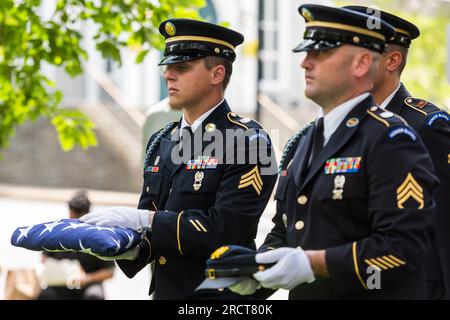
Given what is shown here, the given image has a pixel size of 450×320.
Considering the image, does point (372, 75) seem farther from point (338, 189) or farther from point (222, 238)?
point (222, 238)

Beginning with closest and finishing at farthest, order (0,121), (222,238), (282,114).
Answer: (222,238) → (0,121) → (282,114)

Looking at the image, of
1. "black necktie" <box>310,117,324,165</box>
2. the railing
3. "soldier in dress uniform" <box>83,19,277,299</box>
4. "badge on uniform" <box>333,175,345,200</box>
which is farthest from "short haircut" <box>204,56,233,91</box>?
the railing

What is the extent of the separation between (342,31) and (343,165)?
1.76 ft

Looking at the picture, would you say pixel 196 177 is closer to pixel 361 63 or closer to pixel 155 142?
pixel 155 142

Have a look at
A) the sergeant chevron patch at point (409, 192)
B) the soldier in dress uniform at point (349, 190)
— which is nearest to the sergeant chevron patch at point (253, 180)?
the soldier in dress uniform at point (349, 190)

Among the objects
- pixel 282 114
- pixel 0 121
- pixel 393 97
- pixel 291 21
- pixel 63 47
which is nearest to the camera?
pixel 393 97

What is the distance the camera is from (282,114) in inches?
890

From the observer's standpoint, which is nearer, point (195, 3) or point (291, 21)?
point (195, 3)

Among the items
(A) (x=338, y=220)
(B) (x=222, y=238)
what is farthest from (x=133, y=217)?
(A) (x=338, y=220)

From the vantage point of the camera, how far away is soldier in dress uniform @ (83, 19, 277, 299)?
14.9 feet

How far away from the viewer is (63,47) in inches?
310

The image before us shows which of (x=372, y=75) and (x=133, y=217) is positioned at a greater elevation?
(x=372, y=75)

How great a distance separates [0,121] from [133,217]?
416 centimetres

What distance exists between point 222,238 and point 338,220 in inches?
32.8
